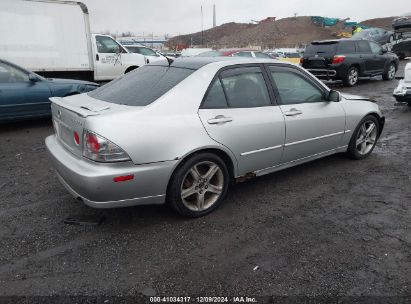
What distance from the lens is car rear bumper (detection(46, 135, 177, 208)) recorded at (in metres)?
2.75

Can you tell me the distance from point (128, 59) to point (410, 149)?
9644mm

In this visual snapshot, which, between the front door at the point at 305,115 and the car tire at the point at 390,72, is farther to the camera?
the car tire at the point at 390,72

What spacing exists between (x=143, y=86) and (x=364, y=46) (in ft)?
39.4

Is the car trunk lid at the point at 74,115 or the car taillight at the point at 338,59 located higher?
the car taillight at the point at 338,59

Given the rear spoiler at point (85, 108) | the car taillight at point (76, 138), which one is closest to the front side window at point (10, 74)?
the rear spoiler at point (85, 108)

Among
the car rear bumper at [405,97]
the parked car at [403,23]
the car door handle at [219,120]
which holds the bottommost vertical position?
the car rear bumper at [405,97]

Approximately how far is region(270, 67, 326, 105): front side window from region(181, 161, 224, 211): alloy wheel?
46.7 inches

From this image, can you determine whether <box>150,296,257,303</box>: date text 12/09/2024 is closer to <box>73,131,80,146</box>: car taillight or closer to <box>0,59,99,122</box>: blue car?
<box>73,131,80,146</box>: car taillight

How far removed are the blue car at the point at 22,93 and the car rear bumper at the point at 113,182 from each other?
14.1ft

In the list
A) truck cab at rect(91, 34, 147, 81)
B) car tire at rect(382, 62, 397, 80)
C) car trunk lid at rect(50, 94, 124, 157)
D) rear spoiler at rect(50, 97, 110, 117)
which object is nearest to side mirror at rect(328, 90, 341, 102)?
car trunk lid at rect(50, 94, 124, 157)

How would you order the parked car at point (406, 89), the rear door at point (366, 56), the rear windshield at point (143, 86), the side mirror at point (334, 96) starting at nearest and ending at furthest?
the rear windshield at point (143, 86) → the side mirror at point (334, 96) → the parked car at point (406, 89) → the rear door at point (366, 56)

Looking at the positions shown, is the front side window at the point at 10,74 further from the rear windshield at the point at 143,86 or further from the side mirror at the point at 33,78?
the rear windshield at the point at 143,86

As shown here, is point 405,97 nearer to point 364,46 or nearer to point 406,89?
Answer: point 406,89

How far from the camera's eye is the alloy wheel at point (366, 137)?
16.1ft
